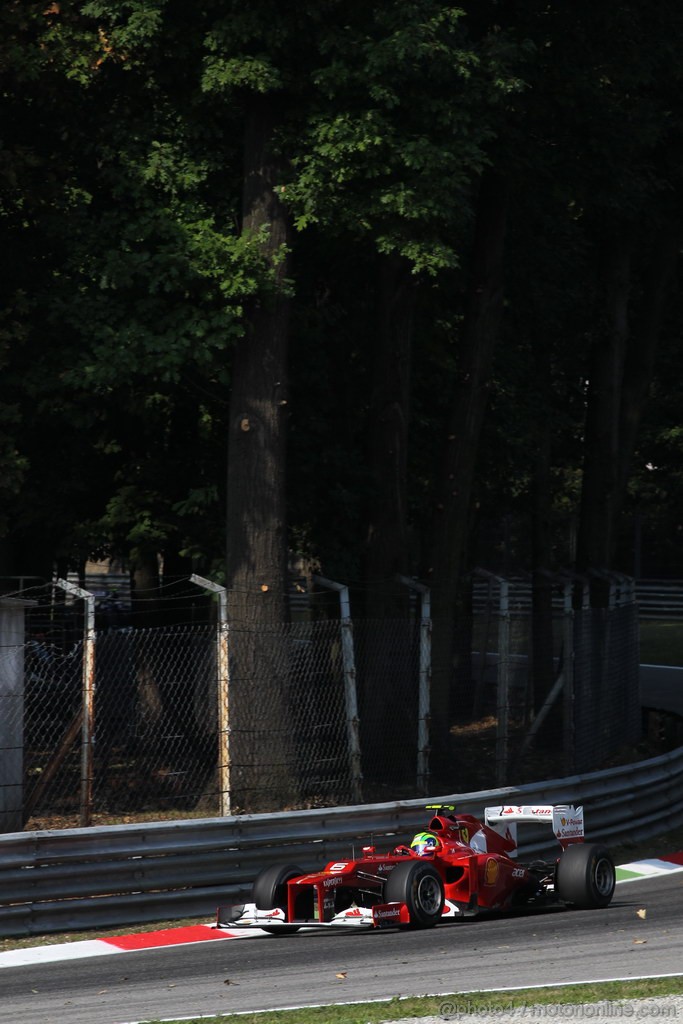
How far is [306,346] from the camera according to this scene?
704 inches

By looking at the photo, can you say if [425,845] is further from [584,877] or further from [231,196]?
[231,196]

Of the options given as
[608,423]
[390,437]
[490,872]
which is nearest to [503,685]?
[490,872]

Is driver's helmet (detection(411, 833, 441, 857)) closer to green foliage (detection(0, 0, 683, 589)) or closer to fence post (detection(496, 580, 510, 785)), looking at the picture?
fence post (detection(496, 580, 510, 785))

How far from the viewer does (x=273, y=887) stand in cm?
1002

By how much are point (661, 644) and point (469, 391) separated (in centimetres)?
2531

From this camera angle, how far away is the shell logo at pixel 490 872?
34.6 ft

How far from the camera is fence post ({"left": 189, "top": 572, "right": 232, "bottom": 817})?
1173cm

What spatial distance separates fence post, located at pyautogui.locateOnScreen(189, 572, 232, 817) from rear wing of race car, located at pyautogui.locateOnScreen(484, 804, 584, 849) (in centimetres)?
205

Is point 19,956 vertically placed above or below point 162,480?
below

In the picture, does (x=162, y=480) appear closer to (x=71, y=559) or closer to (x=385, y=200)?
(x=71, y=559)

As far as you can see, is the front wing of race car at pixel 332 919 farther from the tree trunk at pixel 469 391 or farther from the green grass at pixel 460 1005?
the tree trunk at pixel 469 391

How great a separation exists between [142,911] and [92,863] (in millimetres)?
571

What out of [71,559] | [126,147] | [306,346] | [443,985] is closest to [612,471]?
[306,346]

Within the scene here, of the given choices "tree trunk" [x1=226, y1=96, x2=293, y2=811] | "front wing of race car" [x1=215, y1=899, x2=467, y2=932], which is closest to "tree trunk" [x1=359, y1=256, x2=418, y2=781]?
"tree trunk" [x1=226, y1=96, x2=293, y2=811]
